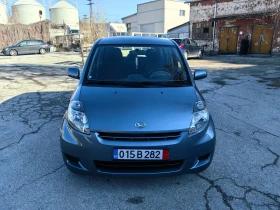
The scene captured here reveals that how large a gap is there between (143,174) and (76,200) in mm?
758

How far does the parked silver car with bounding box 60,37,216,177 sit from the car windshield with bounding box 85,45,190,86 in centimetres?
13

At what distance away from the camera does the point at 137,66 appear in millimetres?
3414

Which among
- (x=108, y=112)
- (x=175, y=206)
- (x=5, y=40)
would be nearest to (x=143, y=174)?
(x=175, y=206)

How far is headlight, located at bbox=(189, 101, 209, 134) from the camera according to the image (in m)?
2.44

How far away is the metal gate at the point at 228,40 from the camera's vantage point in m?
21.0

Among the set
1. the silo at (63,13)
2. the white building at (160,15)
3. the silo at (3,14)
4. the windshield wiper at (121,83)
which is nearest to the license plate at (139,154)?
the windshield wiper at (121,83)

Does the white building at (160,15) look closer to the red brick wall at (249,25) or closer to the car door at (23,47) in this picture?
the red brick wall at (249,25)

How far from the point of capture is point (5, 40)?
95.7 ft

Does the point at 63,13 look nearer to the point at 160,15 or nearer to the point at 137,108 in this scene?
the point at 160,15

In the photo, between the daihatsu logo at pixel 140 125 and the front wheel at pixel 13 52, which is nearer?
the daihatsu logo at pixel 140 125

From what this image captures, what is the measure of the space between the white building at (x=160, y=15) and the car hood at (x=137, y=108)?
46.4 meters

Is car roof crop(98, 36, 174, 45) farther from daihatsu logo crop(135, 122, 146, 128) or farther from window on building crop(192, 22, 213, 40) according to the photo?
window on building crop(192, 22, 213, 40)

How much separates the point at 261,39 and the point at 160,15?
30700mm

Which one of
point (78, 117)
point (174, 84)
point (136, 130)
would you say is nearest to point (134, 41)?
point (174, 84)
